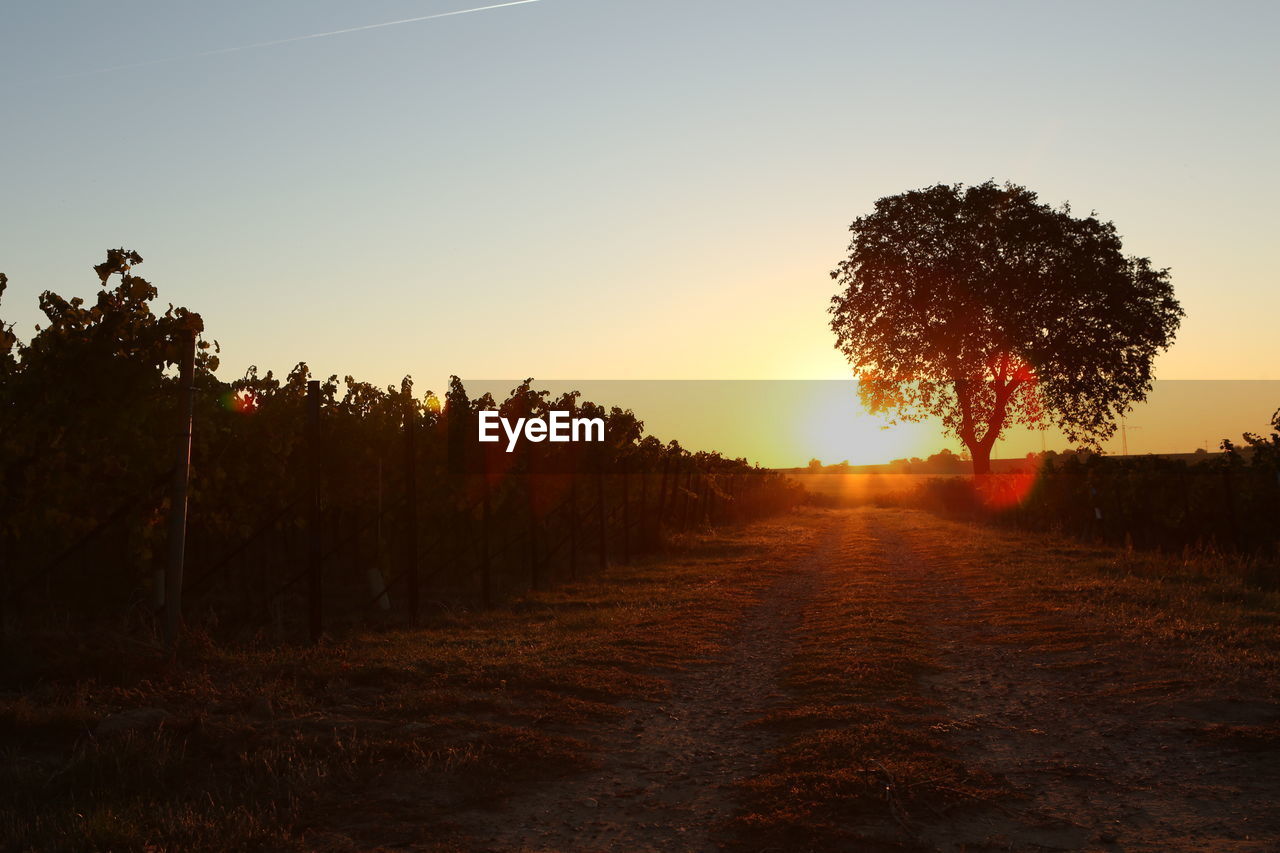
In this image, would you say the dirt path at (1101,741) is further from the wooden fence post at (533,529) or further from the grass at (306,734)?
the wooden fence post at (533,529)

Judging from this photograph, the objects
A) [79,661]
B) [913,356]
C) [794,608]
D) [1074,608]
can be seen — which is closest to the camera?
[79,661]

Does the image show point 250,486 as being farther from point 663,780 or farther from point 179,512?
point 663,780

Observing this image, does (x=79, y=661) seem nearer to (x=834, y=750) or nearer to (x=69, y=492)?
(x=69, y=492)

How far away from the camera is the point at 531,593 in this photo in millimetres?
16844

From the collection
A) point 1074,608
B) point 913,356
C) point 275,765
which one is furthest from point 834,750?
point 913,356

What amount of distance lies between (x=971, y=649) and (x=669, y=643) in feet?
11.0

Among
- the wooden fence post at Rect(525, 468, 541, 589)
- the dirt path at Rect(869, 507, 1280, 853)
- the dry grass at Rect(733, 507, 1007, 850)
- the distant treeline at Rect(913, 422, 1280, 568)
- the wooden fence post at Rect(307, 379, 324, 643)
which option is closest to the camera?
the dirt path at Rect(869, 507, 1280, 853)

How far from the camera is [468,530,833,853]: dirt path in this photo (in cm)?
511

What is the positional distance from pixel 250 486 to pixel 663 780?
13212 millimetres

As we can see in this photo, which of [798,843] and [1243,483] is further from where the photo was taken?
[1243,483]

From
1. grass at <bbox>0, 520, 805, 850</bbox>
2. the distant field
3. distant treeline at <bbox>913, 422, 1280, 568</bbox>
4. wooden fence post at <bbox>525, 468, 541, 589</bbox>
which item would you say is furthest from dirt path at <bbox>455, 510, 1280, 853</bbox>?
the distant field

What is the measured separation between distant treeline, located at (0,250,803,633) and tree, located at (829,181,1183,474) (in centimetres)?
1190

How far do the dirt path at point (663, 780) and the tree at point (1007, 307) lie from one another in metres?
28.1

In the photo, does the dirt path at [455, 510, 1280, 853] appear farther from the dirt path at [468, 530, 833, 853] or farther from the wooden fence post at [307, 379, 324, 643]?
the wooden fence post at [307, 379, 324, 643]
